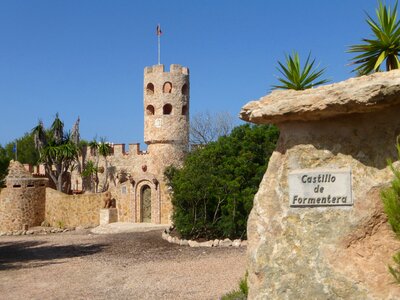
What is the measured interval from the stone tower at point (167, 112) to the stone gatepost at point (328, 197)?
→ 29.2 metres

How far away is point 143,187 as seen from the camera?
3059 cm

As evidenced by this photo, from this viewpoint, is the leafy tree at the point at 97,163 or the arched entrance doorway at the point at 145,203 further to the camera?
the leafy tree at the point at 97,163

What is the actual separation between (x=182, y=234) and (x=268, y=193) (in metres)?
14.4

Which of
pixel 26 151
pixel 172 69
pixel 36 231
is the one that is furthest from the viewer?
pixel 26 151

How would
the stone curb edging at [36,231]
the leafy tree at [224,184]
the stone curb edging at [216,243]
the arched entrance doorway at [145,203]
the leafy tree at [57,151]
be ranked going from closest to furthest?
the stone curb edging at [216,243] < the leafy tree at [224,184] < the stone curb edging at [36,231] < the arched entrance doorway at [145,203] < the leafy tree at [57,151]

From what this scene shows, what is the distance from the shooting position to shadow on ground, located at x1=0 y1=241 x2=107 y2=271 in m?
16.0

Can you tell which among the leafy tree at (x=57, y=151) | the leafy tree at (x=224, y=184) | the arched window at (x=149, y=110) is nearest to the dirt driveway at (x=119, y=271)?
the leafy tree at (x=224, y=184)

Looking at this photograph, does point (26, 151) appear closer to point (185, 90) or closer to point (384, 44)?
point (185, 90)

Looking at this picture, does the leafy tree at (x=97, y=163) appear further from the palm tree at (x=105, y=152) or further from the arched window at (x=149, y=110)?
the arched window at (x=149, y=110)

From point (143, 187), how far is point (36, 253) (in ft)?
40.1

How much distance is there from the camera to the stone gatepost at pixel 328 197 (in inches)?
214

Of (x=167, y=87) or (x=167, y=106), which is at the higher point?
(x=167, y=87)

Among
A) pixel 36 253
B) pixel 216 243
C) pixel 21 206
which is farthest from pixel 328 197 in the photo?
pixel 21 206

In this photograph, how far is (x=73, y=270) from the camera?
1414 centimetres
